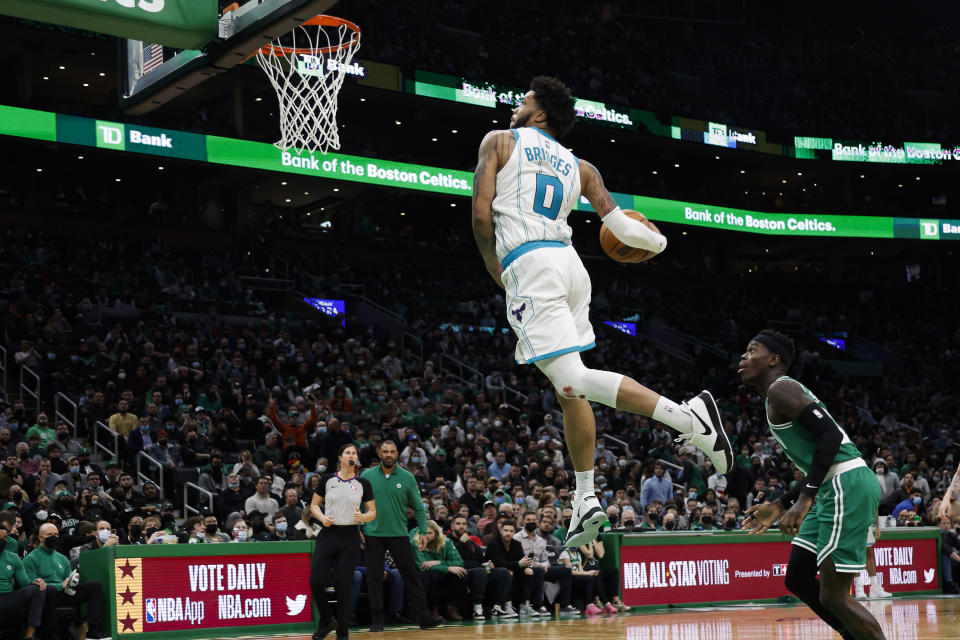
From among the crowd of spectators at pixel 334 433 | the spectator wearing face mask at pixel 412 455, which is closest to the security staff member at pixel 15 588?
the crowd of spectators at pixel 334 433

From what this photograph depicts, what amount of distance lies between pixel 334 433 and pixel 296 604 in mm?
4858

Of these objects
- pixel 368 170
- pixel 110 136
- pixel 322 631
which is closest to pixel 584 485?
pixel 322 631

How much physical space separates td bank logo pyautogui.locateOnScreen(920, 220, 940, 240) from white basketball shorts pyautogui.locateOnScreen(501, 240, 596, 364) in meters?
36.3

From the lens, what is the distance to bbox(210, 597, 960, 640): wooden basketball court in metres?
10.5

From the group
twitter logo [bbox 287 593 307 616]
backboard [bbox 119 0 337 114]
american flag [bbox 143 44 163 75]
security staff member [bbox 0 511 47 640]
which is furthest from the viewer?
twitter logo [bbox 287 593 307 616]

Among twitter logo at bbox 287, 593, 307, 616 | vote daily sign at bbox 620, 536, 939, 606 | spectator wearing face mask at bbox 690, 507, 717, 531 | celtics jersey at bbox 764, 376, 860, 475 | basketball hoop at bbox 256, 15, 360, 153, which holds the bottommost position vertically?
vote daily sign at bbox 620, 536, 939, 606

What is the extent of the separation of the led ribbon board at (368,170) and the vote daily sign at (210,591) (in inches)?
629

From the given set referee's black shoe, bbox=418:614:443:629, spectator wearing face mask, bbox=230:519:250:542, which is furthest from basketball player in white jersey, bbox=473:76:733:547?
spectator wearing face mask, bbox=230:519:250:542

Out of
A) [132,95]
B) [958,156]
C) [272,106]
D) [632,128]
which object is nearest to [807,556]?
[132,95]

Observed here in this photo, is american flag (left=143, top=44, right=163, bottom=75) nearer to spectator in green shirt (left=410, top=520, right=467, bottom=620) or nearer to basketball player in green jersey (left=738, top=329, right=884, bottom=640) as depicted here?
basketball player in green jersey (left=738, top=329, right=884, bottom=640)

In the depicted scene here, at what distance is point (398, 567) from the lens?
40.9 ft

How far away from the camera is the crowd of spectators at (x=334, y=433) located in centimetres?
1408

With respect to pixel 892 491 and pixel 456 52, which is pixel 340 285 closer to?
pixel 456 52

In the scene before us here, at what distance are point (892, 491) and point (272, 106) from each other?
19.5 metres
